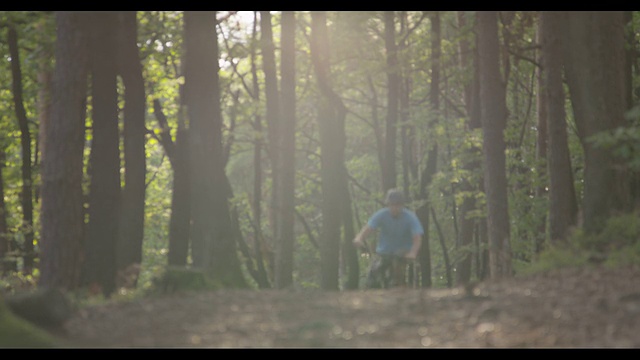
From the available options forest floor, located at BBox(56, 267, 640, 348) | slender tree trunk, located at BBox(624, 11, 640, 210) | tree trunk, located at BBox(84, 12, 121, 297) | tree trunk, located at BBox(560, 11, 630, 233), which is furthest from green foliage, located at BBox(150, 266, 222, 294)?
tree trunk, located at BBox(84, 12, 121, 297)

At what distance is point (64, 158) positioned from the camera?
62.4 ft

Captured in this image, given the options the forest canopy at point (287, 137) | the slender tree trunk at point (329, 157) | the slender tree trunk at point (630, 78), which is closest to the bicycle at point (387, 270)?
the forest canopy at point (287, 137)

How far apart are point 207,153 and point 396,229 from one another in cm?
328

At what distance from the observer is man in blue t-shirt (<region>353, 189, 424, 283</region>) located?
17.9 meters

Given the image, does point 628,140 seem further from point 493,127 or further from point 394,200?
point 493,127

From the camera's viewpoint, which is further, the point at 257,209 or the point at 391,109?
the point at 257,209

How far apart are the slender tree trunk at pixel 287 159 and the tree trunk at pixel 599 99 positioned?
11.9m

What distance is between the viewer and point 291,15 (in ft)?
93.4

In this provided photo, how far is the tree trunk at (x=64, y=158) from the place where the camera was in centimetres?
1895

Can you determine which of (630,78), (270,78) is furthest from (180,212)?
(630,78)

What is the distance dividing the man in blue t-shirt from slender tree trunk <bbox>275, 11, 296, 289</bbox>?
9.73m

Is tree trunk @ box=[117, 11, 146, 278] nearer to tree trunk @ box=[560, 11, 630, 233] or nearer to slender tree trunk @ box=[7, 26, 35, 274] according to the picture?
slender tree trunk @ box=[7, 26, 35, 274]
